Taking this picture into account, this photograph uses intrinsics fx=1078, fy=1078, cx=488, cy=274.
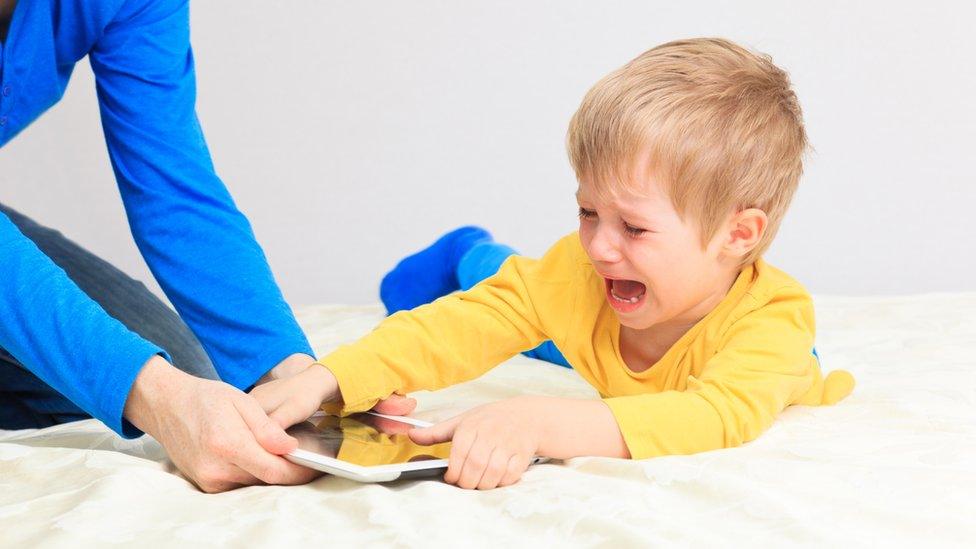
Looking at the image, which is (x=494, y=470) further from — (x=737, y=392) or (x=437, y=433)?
(x=737, y=392)

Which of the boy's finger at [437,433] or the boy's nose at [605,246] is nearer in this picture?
the boy's finger at [437,433]

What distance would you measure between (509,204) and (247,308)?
6.52ft

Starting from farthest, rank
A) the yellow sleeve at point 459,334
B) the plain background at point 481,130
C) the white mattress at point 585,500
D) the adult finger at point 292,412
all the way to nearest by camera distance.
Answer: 1. the plain background at point 481,130
2. the yellow sleeve at point 459,334
3. the adult finger at point 292,412
4. the white mattress at point 585,500

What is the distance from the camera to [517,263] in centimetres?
144

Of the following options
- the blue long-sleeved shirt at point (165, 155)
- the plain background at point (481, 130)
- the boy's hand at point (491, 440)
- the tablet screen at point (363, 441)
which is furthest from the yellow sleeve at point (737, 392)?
the plain background at point (481, 130)

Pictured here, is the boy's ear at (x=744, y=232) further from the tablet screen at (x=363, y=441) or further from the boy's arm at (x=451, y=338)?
the tablet screen at (x=363, y=441)

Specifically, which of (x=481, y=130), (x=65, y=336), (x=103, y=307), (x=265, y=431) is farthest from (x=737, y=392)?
(x=481, y=130)

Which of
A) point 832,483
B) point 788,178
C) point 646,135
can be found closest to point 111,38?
point 646,135

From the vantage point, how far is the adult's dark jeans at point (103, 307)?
59.3 inches

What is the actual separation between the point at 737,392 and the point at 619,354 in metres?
0.22

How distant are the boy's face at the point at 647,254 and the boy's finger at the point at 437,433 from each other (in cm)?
26

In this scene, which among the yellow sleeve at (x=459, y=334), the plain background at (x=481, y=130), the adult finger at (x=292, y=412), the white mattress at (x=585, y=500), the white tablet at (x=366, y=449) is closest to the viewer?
the white mattress at (x=585, y=500)

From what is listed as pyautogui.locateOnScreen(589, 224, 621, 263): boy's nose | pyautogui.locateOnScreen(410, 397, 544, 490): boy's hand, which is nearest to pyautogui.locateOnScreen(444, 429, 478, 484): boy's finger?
pyautogui.locateOnScreen(410, 397, 544, 490): boy's hand

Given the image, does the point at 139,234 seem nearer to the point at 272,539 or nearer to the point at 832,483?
the point at 272,539
